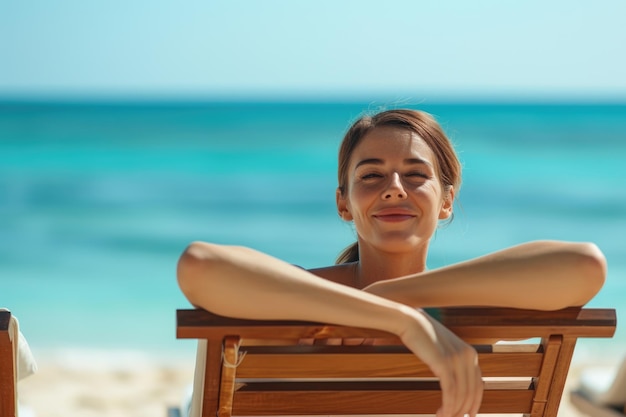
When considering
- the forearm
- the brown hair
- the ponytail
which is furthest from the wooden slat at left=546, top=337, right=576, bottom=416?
the ponytail

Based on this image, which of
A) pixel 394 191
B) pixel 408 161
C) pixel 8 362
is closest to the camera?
pixel 8 362

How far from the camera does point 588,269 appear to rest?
5.80 feet

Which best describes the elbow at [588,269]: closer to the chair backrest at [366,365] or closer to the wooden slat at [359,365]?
the chair backrest at [366,365]

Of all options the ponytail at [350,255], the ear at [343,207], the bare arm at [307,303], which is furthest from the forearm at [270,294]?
the ponytail at [350,255]

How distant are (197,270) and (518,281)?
1.93 feet

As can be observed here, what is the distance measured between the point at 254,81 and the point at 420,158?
124ft

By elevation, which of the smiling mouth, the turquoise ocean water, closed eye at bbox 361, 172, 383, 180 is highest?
the turquoise ocean water

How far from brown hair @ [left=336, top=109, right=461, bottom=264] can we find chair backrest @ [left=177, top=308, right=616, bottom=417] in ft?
2.66

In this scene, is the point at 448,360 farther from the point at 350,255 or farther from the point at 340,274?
the point at 350,255

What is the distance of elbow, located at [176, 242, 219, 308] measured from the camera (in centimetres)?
173

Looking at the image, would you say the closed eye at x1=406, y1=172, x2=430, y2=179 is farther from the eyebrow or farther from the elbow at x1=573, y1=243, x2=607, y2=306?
the elbow at x1=573, y1=243, x2=607, y2=306

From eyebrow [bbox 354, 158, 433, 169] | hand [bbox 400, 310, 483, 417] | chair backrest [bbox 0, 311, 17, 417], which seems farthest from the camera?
eyebrow [bbox 354, 158, 433, 169]

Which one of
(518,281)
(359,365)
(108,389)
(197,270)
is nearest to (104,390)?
(108,389)

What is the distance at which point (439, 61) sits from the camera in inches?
1617
